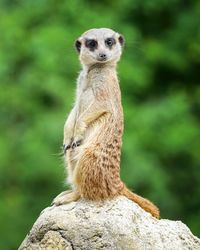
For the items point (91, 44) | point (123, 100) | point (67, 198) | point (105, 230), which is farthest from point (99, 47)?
point (123, 100)

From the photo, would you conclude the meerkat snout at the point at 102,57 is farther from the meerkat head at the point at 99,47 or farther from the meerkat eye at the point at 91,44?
the meerkat eye at the point at 91,44

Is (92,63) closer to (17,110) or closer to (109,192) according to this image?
(109,192)

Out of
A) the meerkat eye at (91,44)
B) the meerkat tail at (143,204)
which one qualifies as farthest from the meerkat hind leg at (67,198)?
the meerkat eye at (91,44)

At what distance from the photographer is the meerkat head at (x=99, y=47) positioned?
729cm

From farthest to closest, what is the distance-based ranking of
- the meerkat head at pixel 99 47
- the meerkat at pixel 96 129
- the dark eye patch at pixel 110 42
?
the dark eye patch at pixel 110 42
the meerkat head at pixel 99 47
the meerkat at pixel 96 129

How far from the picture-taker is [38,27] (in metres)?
15.0

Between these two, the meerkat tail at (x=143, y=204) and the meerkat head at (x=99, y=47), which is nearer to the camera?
the meerkat tail at (x=143, y=204)

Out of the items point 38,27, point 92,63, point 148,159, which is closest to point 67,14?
point 38,27

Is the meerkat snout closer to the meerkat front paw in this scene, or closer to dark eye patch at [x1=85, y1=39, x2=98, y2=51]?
dark eye patch at [x1=85, y1=39, x2=98, y2=51]

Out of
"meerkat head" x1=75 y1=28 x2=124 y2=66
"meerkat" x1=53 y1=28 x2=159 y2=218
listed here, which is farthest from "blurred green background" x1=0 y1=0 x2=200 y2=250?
"meerkat" x1=53 y1=28 x2=159 y2=218

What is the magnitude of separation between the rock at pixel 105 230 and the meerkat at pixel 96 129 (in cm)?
10

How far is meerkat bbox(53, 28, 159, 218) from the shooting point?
6.82 metres

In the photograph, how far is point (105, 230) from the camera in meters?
6.54

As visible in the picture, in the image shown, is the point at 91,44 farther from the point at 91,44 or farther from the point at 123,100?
the point at 123,100
